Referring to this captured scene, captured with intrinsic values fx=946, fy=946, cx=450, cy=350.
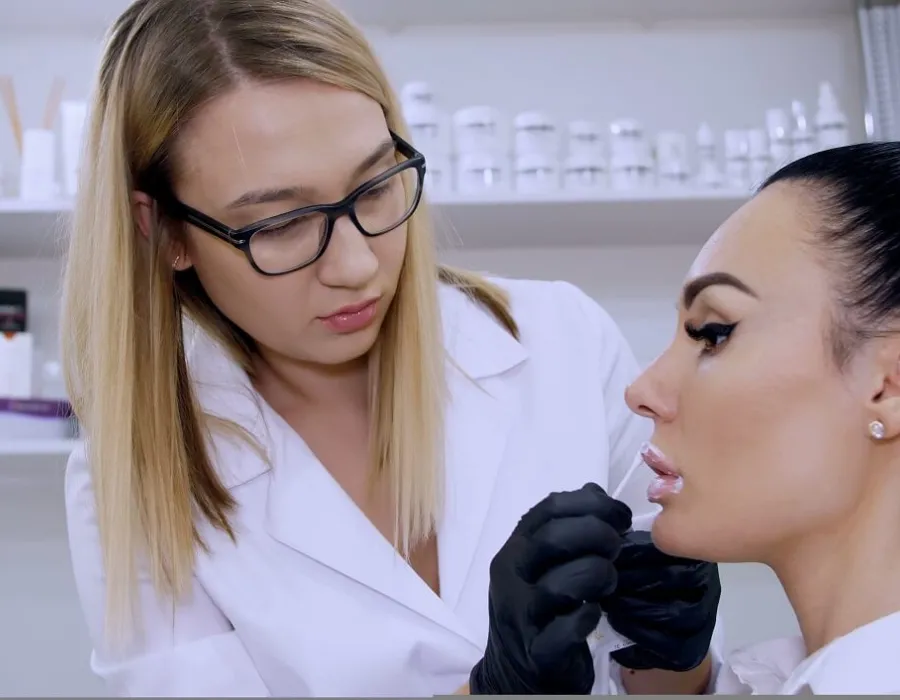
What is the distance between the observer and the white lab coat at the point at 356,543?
96 centimetres

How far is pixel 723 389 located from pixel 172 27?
2.07 ft

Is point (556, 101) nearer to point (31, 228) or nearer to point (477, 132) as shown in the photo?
point (477, 132)

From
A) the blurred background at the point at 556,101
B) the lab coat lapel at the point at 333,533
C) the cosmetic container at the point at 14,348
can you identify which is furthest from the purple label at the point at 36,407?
the lab coat lapel at the point at 333,533

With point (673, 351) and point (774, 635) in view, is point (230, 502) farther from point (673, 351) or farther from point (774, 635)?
point (774, 635)

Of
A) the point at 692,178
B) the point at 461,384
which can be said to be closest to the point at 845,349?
the point at 461,384

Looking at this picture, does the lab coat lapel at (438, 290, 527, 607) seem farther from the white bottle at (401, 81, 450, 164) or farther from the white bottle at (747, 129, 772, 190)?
the white bottle at (747, 129, 772, 190)

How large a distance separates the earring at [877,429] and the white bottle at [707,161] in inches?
40.7

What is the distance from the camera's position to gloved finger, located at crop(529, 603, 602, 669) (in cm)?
74

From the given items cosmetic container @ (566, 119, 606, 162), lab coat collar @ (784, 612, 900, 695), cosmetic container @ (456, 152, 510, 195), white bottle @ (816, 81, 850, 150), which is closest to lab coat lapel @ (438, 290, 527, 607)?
lab coat collar @ (784, 612, 900, 695)

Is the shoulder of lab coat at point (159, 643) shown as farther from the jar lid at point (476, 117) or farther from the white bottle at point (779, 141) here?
the white bottle at point (779, 141)

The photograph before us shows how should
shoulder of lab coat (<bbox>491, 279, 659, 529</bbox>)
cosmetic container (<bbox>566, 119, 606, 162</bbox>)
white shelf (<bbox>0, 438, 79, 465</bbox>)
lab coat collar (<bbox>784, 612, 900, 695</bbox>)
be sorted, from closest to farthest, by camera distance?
lab coat collar (<bbox>784, 612, 900, 695</bbox>)
shoulder of lab coat (<bbox>491, 279, 659, 529</bbox>)
white shelf (<bbox>0, 438, 79, 465</bbox>)
cosmetic container (<bbox>566, 119, 606, 162</bbox>)

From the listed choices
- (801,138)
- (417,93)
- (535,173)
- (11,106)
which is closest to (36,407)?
(11,106)

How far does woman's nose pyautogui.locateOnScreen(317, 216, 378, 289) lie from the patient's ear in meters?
0.45

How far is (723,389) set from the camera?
744 mm
